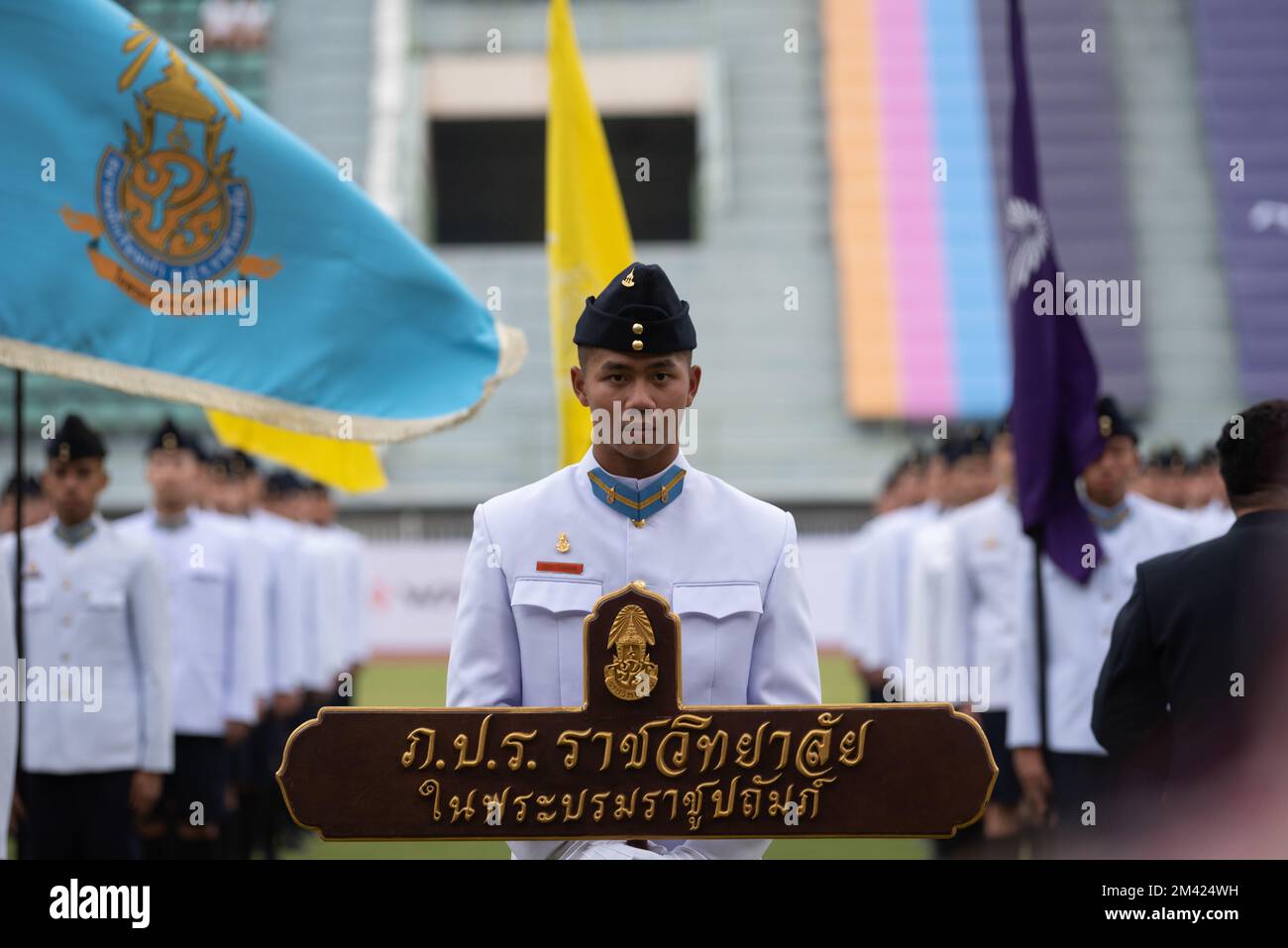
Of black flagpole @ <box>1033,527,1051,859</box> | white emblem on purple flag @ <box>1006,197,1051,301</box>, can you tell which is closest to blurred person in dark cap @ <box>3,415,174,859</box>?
black flagpole @ <box>1033,527,1051,859</box>

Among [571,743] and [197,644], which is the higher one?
[571,743]

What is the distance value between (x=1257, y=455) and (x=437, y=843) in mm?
3941

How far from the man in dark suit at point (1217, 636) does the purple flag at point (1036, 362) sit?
4.09ft

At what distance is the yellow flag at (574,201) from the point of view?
487 cm

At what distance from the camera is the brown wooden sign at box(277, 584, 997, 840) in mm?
2170

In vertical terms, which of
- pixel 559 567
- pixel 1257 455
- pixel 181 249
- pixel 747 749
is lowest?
pixel 747 749

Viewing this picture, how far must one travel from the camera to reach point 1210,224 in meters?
19.9

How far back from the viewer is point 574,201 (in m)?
4.99

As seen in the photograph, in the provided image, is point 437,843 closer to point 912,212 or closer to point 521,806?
point 521,806

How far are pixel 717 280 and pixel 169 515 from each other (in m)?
13.3

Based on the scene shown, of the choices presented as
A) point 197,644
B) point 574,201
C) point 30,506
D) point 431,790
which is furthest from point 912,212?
point 431,790

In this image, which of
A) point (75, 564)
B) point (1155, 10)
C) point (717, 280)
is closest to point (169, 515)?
point (75, 564)

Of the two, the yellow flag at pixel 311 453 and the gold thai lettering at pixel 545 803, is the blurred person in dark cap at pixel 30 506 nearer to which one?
the yellow flag at pixel 311 453
